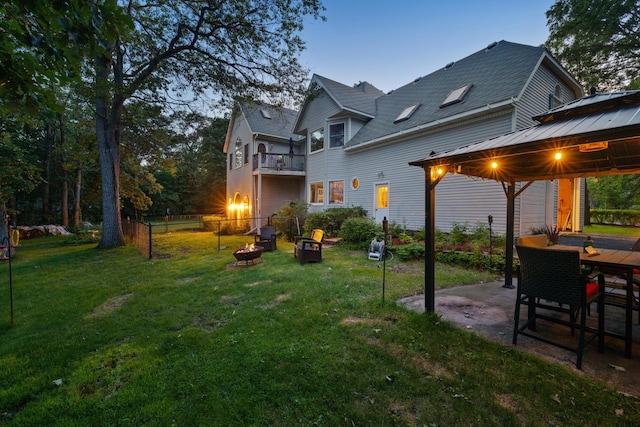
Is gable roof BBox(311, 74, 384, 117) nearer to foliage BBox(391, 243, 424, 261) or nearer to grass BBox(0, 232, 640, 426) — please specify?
foliage BBox(391, 243, 424, 261)

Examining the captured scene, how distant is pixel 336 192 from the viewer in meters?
14.4

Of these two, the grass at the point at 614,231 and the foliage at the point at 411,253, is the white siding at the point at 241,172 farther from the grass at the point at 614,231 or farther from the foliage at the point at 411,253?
the grass at the point at 614,231

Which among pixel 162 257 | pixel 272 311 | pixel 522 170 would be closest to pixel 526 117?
pixel 522 170

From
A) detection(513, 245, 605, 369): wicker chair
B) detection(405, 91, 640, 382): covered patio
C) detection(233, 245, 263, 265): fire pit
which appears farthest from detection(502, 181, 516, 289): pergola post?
detection(233, 245, 263, 265): fire pit

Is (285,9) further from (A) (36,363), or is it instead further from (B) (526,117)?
(A) (36,363)

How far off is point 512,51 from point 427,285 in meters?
10.5

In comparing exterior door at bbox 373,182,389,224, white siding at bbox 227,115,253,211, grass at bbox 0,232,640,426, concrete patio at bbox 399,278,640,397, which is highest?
white siding at bbox 227,115,253,211

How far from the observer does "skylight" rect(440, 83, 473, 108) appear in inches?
375

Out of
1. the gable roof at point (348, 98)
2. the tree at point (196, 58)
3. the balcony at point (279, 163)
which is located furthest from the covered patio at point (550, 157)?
the balcony at point (279, 163)

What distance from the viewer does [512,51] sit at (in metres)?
9.64

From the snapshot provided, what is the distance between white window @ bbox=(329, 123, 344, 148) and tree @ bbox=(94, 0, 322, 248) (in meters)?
3.94

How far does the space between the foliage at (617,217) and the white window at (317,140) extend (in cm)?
2116

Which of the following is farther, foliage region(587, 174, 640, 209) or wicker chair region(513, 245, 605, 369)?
foliage region(587, 174, 640, 209)

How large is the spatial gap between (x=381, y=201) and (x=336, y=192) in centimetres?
293
